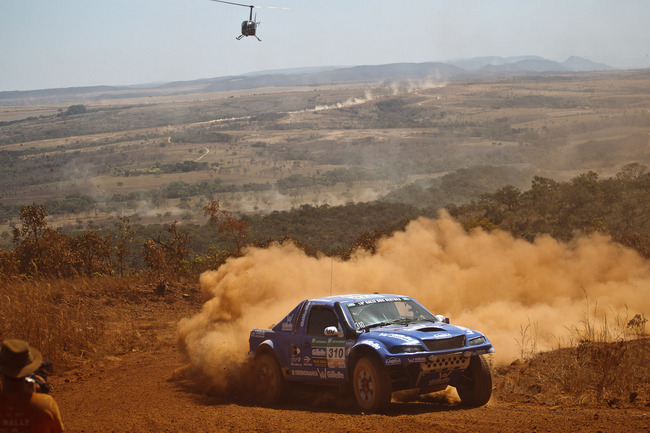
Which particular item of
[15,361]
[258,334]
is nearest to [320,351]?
[258,334]

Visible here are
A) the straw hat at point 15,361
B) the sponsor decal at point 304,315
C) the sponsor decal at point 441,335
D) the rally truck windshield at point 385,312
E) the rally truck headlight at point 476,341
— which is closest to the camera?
the straw hat at point 15,361

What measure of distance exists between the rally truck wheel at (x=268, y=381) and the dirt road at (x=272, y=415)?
0.90 feet

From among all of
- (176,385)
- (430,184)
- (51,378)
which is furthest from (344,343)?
(430,184)

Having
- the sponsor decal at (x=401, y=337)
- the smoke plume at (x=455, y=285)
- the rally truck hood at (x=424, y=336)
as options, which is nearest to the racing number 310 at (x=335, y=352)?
the rally truck hood at (x=424, y=336)

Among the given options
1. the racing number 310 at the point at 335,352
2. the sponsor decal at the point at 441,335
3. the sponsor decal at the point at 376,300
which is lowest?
the racing number 310 at the point at 335,352

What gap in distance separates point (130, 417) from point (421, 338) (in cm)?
396

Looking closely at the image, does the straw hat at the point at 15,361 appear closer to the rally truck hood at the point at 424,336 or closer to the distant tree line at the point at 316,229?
the rally truck hood at the point at 424,336

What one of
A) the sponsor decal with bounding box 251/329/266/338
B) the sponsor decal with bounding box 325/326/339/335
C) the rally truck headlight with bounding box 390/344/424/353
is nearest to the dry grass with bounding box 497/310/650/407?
the rally truck headlight with bounding box 390/344/424/353

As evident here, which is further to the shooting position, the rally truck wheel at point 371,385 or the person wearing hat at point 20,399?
the rally truck wheel at point 371,385

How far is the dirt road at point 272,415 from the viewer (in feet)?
25.8

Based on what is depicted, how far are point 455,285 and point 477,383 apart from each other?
7555 mm

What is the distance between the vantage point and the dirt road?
7.86 m

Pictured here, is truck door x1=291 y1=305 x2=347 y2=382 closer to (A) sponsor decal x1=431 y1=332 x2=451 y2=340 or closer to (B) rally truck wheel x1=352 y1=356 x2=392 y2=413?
(B) rally truck wheel x1=352 y1=356 x2=392 y2=413

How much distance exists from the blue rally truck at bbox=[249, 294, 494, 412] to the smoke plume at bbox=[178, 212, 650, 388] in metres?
1.46
